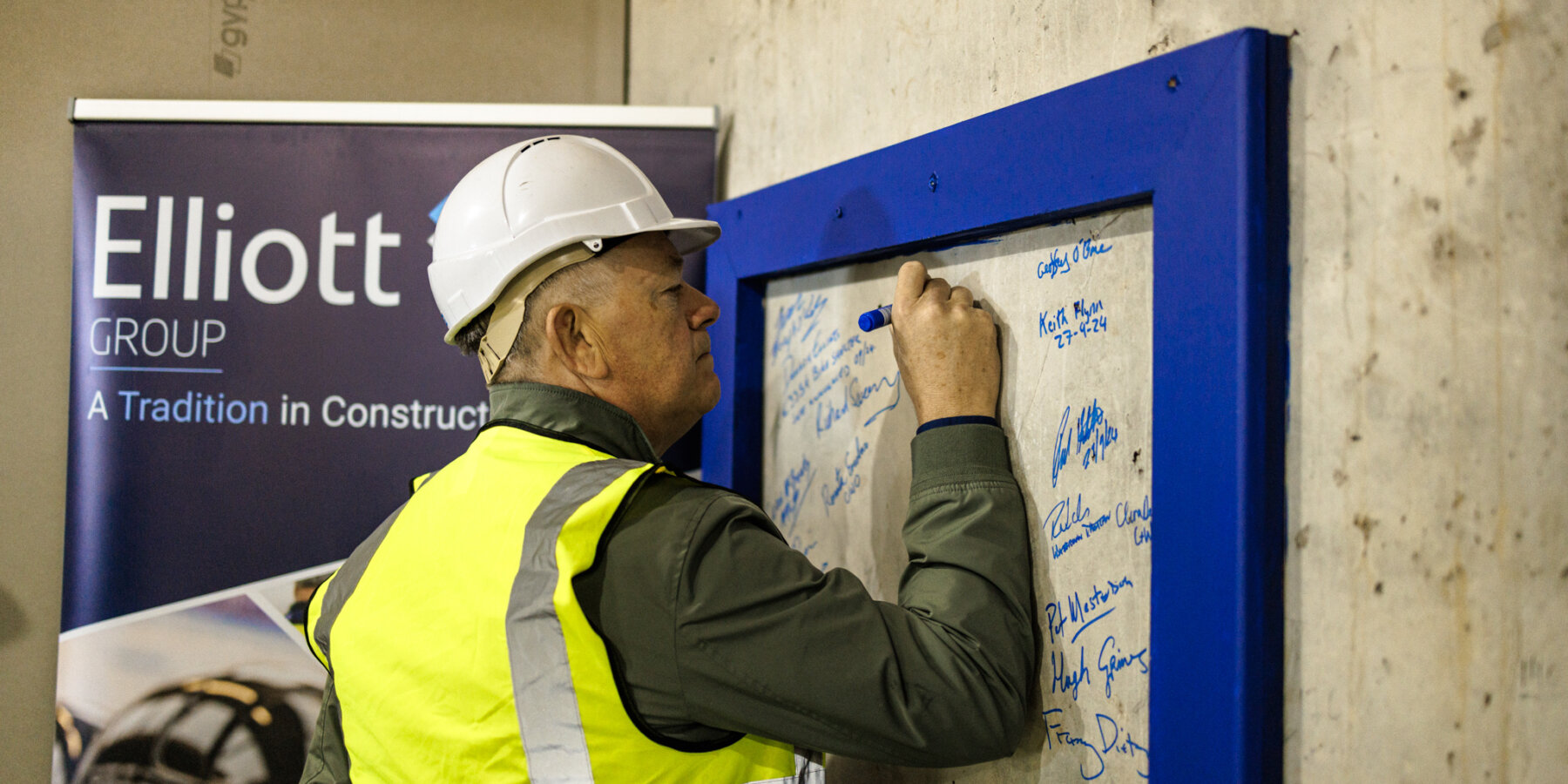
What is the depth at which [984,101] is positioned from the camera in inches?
53.2

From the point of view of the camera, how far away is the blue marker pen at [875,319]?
52.8 inches

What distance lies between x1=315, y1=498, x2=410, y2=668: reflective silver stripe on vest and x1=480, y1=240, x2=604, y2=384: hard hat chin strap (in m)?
0.24

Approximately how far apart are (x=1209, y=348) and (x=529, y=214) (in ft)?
2.73

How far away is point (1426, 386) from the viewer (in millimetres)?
840

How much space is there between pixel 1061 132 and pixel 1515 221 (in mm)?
454

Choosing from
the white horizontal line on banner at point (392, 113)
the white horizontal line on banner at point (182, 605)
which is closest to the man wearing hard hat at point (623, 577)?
the white horizontal line on banner at point (392, 113)

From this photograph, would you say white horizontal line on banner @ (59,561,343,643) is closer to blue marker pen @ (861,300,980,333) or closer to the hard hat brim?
the hard hat brim

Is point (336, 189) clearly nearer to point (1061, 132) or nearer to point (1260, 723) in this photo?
point (1061, 132)

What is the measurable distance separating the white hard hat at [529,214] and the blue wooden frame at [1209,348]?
0.54 m

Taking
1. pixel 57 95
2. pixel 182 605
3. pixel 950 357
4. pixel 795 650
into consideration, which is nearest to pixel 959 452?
pixel 950 357

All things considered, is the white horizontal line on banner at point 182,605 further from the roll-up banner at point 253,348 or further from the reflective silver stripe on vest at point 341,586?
the reflective silver stripe on vest at point 341,586

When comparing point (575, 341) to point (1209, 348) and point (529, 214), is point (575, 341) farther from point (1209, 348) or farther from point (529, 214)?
point (1209, 348)

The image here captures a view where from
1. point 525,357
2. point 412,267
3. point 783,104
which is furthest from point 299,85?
point 525,357

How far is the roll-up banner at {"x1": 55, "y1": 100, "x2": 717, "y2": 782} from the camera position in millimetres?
2033
